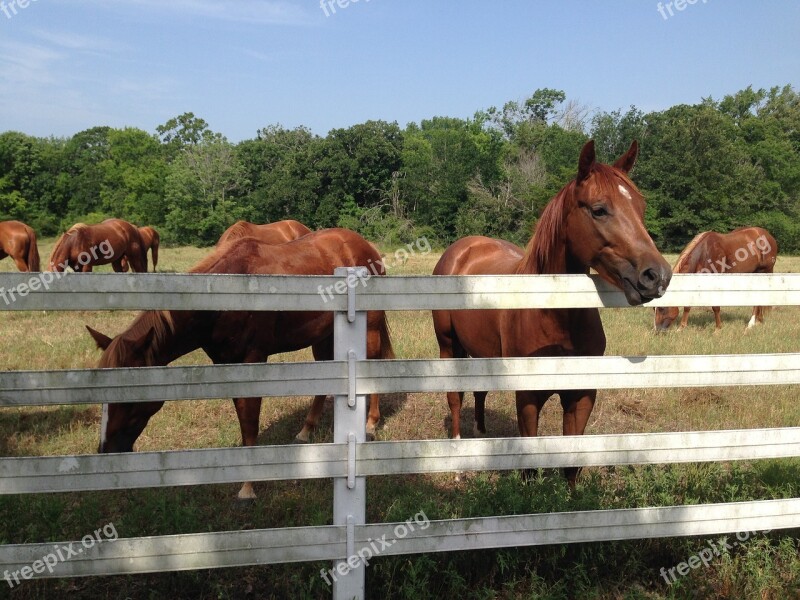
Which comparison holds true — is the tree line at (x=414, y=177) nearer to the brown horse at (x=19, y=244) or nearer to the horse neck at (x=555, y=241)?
the brown horse at (x=19, y=244)

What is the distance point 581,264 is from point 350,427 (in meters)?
1.77

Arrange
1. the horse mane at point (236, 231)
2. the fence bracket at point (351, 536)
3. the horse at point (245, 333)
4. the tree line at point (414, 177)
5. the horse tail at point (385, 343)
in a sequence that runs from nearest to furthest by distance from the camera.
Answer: the fence bracket at point (351, 536), the horse at point (245, 333), the horse tail at point (385, 343), the horse mane at point (236, 231), the tree line at point (414, 177)

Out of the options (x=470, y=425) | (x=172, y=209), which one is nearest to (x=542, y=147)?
(x=172, y=209)

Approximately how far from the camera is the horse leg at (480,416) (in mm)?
5578

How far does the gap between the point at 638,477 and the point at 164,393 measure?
2.99 metres

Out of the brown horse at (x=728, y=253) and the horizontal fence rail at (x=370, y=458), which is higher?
the brown horse at (x=728, y=253)

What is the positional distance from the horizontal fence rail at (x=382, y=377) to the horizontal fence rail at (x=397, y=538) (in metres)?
0.63

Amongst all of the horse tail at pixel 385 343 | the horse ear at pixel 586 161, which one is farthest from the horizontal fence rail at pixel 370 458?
the horse tail at pixel 385 343

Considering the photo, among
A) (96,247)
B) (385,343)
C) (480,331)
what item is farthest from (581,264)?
(96,247)

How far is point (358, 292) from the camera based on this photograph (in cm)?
238

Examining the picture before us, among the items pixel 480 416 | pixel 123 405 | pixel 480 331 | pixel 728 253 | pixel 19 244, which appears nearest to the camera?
pixel 123 405

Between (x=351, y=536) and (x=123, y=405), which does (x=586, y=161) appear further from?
(x=123, y=405)

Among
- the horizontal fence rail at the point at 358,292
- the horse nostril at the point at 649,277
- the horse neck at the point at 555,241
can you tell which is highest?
the horse neck at the point at 555,241

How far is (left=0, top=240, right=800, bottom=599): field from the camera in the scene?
2748 mm
